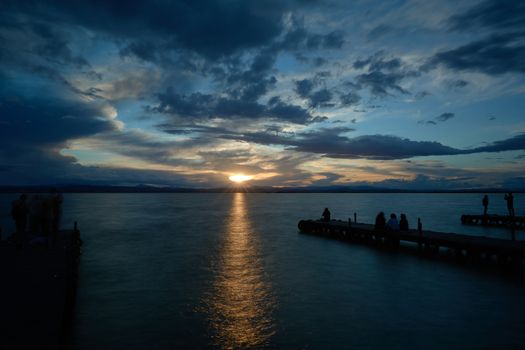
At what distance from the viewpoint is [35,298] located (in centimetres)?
1144

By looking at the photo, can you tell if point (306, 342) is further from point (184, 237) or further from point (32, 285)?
point (184, 237)

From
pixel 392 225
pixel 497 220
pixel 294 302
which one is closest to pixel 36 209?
pixel 294 302

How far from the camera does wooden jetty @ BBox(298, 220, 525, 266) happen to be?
2269 cm

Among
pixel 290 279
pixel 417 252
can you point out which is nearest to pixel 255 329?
pixel 290 279

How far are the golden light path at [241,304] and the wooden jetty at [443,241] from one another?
12.7 m

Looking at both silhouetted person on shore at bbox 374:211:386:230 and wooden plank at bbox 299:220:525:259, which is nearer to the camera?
wooden plank at bbox 299:220:525:259

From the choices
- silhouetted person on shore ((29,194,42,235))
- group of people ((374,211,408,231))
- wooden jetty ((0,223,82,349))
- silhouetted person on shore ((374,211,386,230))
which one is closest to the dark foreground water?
wooden jetty ((0,223,82,349))

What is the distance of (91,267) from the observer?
79.3 ft

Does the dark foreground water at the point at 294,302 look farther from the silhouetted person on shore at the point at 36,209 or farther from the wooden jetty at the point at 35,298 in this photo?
the silhouetted person on shore at the point at 36,209

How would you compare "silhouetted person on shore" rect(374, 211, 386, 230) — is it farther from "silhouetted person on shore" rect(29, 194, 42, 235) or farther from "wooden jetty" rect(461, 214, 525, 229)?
"silhouetted person on shore" rect(29, 194, 42, 235)

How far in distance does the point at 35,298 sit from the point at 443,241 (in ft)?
85.7

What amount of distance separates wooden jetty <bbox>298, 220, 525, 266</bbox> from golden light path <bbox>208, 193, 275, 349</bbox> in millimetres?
12686

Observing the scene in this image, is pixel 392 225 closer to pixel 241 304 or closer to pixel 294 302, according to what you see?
pixel 294 302

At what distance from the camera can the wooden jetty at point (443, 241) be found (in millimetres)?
22691
